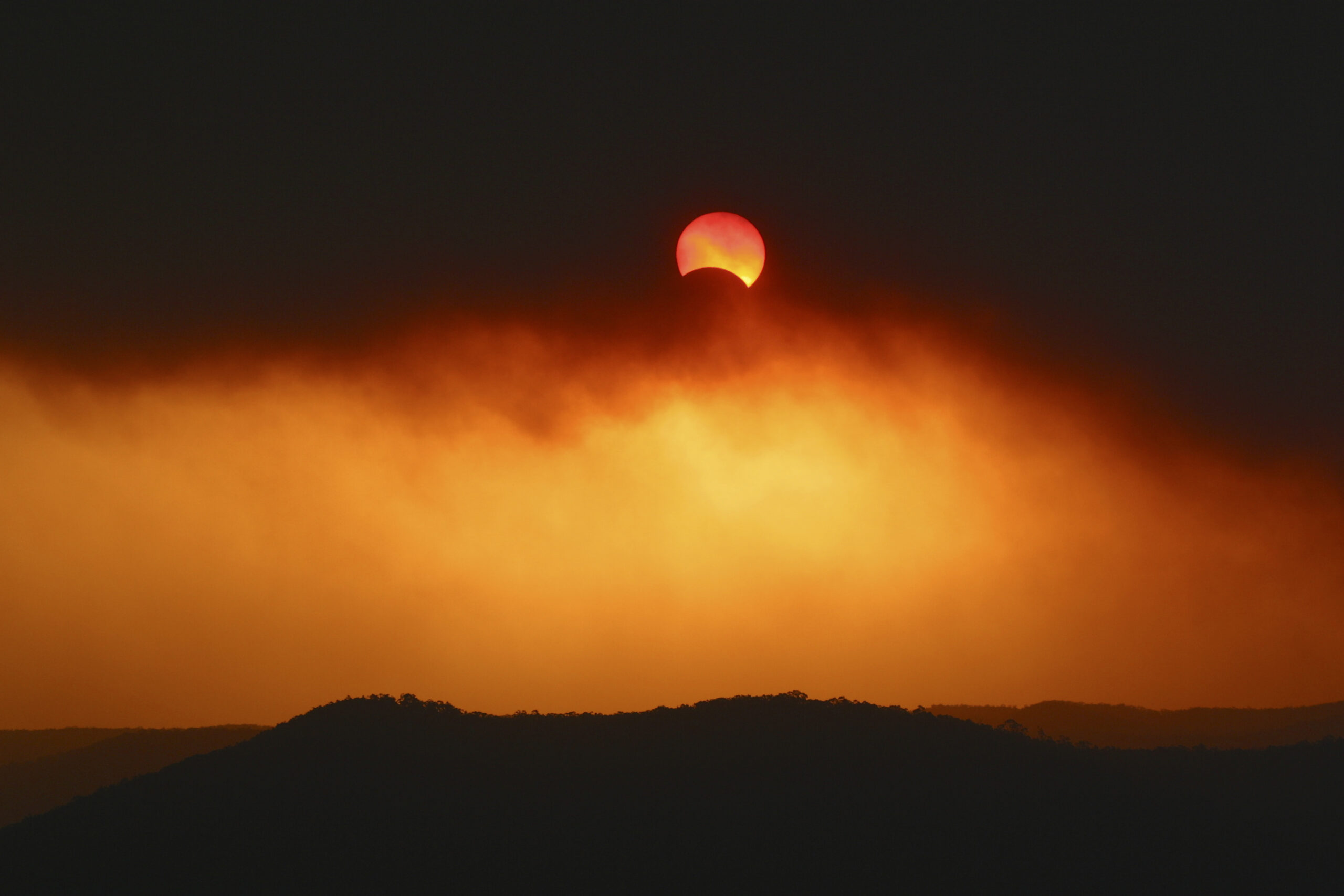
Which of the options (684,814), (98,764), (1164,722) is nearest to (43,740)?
(98,764)

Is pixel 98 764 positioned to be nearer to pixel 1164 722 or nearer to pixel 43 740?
pixel 43 740

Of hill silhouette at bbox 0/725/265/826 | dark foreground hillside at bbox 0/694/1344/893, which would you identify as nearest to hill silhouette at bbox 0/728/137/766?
hill silhouette at bbox 0/725/265/826

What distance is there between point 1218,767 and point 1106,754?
2549mm

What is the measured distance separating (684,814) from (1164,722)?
31175 millimetres

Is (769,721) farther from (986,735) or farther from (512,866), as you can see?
(512,866)

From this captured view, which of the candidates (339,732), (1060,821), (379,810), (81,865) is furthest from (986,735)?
(81,865)

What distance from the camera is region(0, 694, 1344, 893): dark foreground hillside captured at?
496 inches

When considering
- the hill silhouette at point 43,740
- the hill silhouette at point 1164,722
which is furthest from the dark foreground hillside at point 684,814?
the hill silhouette at point 43,740

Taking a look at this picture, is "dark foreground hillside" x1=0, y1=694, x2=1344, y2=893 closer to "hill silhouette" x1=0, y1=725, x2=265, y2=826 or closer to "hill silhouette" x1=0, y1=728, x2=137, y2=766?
"hill silhouette" x1=0, y1=725, x2=265, y2=826

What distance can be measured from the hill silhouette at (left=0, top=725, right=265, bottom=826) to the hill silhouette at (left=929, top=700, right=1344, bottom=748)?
93.2 ft

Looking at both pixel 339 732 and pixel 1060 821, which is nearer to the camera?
pixel 1060 821

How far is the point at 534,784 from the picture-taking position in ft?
48.2

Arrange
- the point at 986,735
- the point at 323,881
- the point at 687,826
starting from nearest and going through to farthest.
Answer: the point at 323,881
the point at 687,826
the point at 986,735

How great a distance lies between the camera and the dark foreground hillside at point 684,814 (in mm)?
12602
